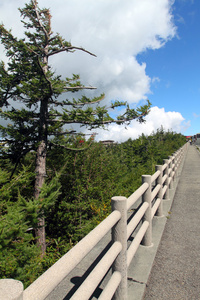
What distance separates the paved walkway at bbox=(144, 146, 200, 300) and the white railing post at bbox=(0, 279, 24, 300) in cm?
209

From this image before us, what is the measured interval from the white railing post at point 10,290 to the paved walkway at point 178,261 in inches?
82.5

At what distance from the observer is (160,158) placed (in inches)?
642

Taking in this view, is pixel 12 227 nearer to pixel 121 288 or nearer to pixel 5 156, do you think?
pixel 121 288

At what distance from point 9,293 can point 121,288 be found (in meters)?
1.69

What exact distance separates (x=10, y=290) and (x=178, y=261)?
2988 millimetres

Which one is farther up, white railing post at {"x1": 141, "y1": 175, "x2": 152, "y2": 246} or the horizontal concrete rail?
the horizontal concrete rail

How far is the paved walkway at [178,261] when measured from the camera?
8.34 feet

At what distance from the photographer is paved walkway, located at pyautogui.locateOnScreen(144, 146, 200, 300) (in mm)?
2542

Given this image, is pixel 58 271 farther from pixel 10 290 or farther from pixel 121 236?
pixel 121 236

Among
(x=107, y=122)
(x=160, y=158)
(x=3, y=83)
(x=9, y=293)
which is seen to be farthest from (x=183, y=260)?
(x=160, y=158)

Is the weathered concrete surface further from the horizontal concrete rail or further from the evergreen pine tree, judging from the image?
the evergreen pine tree

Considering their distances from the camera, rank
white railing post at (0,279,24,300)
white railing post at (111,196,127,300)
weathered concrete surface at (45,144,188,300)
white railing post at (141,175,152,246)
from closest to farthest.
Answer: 1. white railing post at (0,279,24,300)
2. white railing post at (111,196,127,300)
3. weathered concrete surface at (45,144,188,300)
4. white railing post at (141,175,152,246)

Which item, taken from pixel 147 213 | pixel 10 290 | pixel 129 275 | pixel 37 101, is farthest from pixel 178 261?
pixel 37 101

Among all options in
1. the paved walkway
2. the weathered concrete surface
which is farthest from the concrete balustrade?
the paved walkway
